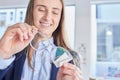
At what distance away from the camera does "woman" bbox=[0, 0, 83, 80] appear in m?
0.78

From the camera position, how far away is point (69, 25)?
192 centimetres

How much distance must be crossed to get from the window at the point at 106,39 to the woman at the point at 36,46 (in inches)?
37.1

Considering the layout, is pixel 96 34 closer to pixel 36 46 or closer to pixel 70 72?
pixel 36 46

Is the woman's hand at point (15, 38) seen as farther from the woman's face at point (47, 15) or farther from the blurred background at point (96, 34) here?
the blurred background at point (96, 34)

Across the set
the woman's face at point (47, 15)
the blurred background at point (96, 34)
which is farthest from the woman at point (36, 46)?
the blurred background at point (96, 34)

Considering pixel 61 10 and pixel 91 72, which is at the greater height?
pixel 61 10

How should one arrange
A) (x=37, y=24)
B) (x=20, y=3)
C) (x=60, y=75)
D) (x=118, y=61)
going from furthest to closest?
(x=20, y=3) < (x=118, y=61) < (x=37, y=24) < (x=60, y=75)

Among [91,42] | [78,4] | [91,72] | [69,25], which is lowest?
[91,72]

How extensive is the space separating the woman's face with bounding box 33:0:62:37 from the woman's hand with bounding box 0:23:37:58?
0.35 feet

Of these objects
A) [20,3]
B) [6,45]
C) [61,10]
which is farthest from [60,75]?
[20,3]

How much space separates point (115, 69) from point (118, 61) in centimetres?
7

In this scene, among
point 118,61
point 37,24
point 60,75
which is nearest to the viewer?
point 60,75

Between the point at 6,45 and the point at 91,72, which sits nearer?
the point at 6,45

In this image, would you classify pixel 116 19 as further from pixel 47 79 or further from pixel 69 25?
pixel 47 79
